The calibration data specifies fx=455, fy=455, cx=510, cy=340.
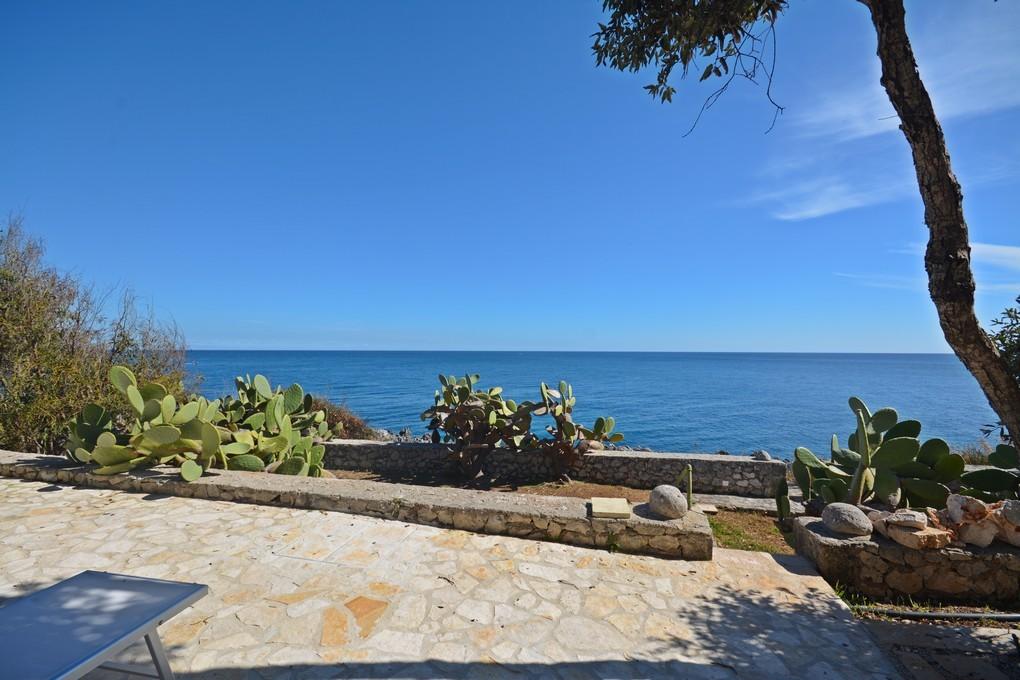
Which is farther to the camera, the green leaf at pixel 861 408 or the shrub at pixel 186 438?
the shrub at pixel 186 438

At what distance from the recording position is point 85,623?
6.26 ft

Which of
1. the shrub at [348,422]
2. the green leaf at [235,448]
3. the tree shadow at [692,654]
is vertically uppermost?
the green leaf at [235,448]

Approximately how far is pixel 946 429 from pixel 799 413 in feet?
21.8

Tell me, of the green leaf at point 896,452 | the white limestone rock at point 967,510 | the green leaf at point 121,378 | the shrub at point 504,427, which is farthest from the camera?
the shrub at point 504,427

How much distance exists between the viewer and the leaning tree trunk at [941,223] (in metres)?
2.15

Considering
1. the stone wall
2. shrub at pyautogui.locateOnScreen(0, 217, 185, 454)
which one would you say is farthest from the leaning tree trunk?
shrub at pyautogui.locateOnScreen(0, 217, 185, 454)

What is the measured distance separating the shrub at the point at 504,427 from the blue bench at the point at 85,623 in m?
5.13

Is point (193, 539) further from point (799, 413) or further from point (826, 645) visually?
point (799, 413)

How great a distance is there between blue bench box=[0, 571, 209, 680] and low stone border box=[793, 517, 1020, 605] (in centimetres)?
455

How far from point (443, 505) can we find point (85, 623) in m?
2.69

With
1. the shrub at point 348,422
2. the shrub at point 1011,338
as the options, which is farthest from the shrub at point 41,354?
the shrub at point 1011,338

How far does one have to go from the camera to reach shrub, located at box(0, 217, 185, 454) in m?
6.82

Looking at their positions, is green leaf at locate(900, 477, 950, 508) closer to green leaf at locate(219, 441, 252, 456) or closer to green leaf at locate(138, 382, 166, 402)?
green leaf at locate(219, 441, 252, 456)

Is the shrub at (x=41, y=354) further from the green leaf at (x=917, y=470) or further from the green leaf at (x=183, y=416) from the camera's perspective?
the green leaf at (x=917, y=470)
